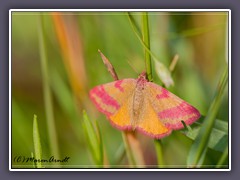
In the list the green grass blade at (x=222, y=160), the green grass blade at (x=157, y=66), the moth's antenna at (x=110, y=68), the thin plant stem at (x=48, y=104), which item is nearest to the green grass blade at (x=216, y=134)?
the green grass blade at (x=222, y=160)

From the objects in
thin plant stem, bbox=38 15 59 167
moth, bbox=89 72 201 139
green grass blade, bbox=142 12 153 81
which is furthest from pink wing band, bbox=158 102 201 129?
thin plant stem, bbox=38 15 59 167

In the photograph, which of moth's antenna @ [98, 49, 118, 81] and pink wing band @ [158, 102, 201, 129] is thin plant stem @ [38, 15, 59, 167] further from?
pink wing band @ [158, 102, 201, 129]

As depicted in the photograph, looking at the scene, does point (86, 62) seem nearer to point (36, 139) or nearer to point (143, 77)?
point (143, 77)

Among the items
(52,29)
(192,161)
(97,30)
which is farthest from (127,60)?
(192,161)

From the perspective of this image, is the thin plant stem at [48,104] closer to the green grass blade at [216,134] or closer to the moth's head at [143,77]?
the moth's head at [143,77]

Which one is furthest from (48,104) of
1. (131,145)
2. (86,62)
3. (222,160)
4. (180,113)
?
(222,160)
